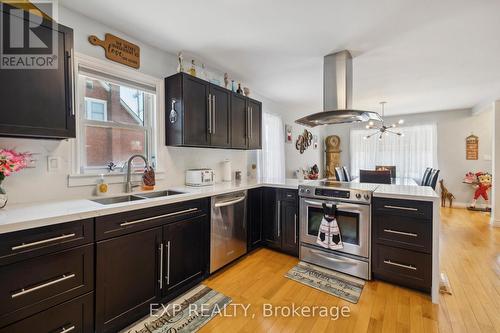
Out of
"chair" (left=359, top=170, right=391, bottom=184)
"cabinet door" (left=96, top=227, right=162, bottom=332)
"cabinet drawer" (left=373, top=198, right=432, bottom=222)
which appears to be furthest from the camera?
"chair" (left=359, top=170, right=391, bottom=184)

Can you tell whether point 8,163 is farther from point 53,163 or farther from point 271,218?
point 271,218

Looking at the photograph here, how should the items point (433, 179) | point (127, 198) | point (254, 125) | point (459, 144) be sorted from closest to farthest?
1. point (127, 198)
2. point (254, 125)
3. point (433, 179)
4. point (459, 144)

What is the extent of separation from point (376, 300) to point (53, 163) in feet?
9.19

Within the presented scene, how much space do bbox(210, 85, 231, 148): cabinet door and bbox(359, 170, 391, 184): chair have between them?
2.54 m

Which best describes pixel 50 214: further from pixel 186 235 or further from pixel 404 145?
pixel 404 145

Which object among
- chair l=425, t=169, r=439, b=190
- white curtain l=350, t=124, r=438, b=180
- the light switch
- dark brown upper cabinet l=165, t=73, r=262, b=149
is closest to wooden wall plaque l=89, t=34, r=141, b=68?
dark brown upper cabinet l=165, t=73, r=262, b=149

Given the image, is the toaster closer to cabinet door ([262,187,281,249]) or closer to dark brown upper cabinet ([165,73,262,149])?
dark brown upper cabinet ([165,73,262,149])

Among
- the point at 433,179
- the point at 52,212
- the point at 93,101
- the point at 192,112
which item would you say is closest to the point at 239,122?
the point at 192,112

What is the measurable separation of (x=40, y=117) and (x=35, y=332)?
4.02 feet

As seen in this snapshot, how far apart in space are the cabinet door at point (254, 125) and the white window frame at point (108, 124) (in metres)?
1.22

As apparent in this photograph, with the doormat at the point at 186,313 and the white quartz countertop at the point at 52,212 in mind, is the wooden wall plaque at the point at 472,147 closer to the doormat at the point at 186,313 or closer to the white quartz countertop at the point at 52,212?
the doormat at the point at 186,313

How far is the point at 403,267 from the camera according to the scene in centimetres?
205

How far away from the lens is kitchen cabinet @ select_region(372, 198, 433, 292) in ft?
6.42

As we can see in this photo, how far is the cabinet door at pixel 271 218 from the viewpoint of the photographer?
283 cm
